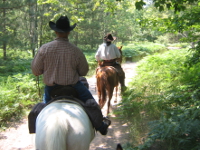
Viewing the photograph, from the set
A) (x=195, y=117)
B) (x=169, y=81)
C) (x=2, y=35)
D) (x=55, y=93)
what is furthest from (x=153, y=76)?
(x=2, y=35)

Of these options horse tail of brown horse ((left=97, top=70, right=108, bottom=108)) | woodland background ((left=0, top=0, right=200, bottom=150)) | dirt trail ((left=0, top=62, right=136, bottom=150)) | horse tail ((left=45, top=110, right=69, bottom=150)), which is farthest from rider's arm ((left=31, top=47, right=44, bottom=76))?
horse tail of brown horse ((left=97, top=70, right=108, bottom=108))

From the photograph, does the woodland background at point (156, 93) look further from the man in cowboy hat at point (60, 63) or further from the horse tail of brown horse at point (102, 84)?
the man in cowboy hat at point (60, 63)

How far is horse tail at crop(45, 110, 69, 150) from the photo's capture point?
2.21 metres

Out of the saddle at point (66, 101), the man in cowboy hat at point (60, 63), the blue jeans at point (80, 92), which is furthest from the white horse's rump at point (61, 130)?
the blue jeans at point (80, 92)

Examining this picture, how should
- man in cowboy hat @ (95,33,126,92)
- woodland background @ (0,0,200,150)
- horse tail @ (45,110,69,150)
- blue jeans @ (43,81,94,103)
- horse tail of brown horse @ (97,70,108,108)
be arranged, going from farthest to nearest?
man in cowboy hat @ (95,33,126,92) < horse tail of brown horse @ (97,70,108,108) < woodland background @ (0,0,200,150) < blue jeans @ (43,81,94,103) < horse tail @ (45,110,69,150)

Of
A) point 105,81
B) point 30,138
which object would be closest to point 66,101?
point 30,138

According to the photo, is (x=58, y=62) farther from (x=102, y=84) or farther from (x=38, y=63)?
(x=102, y=84)

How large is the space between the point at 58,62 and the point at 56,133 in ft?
3.91

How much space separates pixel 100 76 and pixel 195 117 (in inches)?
132

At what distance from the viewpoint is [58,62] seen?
3051 mm

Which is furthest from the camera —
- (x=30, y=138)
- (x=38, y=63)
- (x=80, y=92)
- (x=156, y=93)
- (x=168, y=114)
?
(x=156, y=93)

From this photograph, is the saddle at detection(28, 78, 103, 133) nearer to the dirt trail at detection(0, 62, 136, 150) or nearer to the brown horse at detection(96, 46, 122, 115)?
the dirt trail at detection(0, 62, 136, 150)

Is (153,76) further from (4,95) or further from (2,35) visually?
(2,35)

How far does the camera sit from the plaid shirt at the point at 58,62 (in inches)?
120
